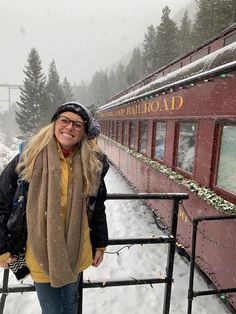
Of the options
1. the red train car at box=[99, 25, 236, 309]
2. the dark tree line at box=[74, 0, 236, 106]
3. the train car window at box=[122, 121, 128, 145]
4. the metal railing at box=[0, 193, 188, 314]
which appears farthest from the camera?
the dark tree line at box=[74, 0, 236, 106]

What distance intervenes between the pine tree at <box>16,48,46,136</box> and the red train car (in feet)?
141

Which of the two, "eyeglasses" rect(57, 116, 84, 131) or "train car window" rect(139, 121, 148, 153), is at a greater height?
"eyeglasses" rect(57, 116, 84, 131)

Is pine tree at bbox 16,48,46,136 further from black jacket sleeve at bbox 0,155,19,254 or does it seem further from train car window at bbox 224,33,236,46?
black jacket sleeve at bbox 0,155,19,254

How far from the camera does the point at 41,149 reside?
215cm

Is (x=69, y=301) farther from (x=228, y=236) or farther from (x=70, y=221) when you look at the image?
(x=228, y=236)

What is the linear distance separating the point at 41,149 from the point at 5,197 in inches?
15.8

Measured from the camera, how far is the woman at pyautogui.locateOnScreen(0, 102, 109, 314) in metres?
2.06

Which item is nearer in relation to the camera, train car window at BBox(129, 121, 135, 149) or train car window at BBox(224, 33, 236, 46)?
train car window at BBox(224, 33, 236, 46)

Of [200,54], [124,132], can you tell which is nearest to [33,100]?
[124,132]

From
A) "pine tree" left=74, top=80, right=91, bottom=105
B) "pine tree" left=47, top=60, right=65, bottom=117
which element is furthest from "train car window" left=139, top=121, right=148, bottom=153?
"pine tree" left=74, top=80, right=91, bottom=105

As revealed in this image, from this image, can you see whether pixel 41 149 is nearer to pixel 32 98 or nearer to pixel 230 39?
pixel 230 39

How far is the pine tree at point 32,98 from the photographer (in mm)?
47719

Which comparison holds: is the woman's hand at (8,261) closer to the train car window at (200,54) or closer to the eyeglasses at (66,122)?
the eyeglasses at (66,122)

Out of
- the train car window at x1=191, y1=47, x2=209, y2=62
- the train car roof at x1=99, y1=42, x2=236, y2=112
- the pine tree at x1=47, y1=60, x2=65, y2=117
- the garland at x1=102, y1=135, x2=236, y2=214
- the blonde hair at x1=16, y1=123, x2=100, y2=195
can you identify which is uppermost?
the pine tree at x1=47, y1=60, x2=65, y2=117
